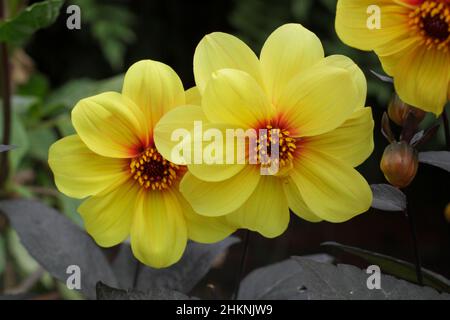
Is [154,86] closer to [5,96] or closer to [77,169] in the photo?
[77,169]

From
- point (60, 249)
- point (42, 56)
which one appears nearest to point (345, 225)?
point (42, 56)

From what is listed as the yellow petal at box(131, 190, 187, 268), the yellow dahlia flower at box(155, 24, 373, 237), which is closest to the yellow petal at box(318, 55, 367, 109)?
the yellow dahlia flower at box(155, 24, 373, 237)

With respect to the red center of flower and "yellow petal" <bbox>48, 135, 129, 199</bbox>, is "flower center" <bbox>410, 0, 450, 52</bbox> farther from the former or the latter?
"yellow petal" <bbox>48, 135, 129, 199</bbox>

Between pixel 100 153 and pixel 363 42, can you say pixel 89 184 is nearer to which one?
pixel 100 153

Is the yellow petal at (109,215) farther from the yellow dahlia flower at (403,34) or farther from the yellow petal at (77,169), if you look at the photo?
the yellow dahlia flower at (403,34)

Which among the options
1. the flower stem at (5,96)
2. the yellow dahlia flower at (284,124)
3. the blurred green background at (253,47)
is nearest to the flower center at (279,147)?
the yellow dahlia flower at (284,124)

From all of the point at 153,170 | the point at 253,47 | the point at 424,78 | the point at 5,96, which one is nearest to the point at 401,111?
the point at 424,78

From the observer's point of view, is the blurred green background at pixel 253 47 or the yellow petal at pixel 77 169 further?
the blurred green background at pixel 253 47
